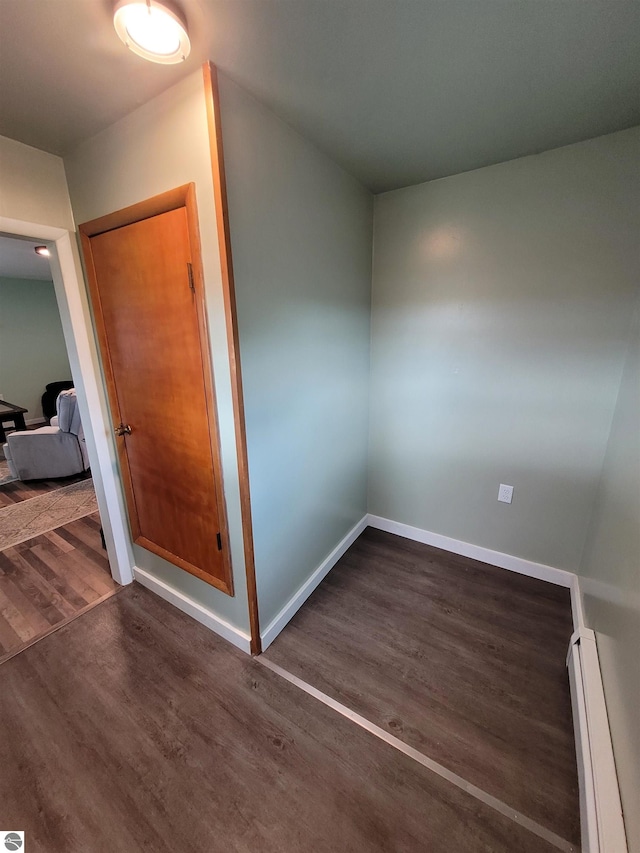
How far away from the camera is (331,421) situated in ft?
6.42

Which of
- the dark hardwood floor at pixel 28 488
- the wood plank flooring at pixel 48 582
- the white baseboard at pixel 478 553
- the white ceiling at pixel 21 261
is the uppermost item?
the white ceiling at pixel 21 261

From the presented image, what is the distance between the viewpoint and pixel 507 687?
143 cm

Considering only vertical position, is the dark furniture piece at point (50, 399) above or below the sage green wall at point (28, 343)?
below

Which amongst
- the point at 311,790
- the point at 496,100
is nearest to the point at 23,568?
the point at 311,790

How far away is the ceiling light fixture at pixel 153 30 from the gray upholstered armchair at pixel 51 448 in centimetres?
330

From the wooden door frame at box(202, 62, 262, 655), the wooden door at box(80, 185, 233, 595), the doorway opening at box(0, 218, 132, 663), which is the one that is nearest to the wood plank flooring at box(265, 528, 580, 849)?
the wooden door frame at box(202, 62, 262, 655)

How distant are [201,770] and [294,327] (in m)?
1.75

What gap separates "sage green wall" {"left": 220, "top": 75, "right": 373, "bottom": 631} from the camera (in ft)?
4.11

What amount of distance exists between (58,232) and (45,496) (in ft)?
8.86

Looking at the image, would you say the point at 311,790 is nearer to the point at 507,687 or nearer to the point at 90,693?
the point at 507,687

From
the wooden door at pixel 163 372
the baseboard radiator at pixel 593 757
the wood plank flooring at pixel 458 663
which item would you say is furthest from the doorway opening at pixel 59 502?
the baseboard radiator at pixel 593 757

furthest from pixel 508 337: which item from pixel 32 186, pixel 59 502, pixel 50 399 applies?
pixel 50 399

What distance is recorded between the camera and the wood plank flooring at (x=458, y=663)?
1.17 m

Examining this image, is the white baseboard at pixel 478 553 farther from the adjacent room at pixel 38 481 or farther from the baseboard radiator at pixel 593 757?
the adjacent room at pixel 38 481
